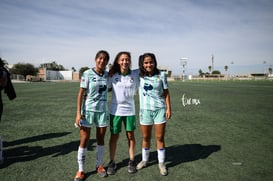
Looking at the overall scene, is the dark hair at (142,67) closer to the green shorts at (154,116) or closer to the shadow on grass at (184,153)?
the green shorts at (154,116)

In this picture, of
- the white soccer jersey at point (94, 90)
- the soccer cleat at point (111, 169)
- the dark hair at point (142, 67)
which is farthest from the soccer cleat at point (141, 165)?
the dark hair at point (142, 67)

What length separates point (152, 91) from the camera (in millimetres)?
3424

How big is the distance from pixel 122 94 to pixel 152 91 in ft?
1.66

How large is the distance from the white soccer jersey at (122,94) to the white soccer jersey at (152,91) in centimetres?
20

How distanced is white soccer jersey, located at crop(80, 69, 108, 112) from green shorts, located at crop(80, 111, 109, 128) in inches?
2.6

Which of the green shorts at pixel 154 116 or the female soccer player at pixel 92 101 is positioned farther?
the green shorts at pixel 154 116

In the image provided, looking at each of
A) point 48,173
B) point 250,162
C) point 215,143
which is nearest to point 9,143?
point 48,173

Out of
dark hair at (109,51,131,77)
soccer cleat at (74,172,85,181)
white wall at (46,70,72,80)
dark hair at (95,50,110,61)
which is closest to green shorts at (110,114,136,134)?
dark hair at (109,51,131,77)

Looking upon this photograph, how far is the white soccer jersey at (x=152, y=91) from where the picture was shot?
11.2ft

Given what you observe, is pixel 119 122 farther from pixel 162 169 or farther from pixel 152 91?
pixel 162 169

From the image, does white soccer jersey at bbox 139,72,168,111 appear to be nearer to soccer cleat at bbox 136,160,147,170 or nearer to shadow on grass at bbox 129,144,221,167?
soccer cleat at bbox 136,160,147,170

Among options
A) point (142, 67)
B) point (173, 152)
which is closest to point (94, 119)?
point (142, 67)

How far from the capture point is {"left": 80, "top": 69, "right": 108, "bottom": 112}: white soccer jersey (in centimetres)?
313

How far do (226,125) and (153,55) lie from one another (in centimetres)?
458
